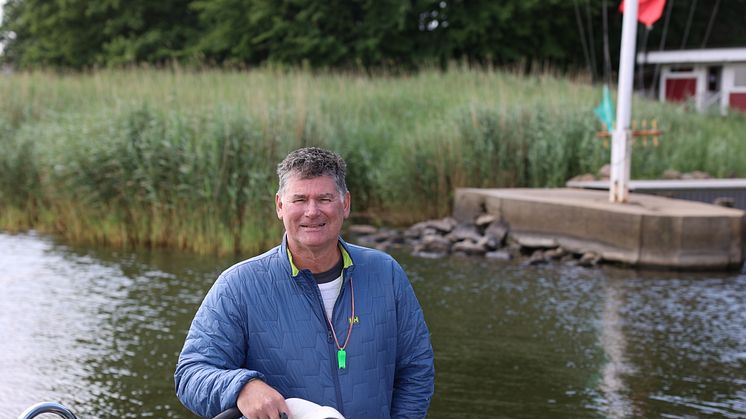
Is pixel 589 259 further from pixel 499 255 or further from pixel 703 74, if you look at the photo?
pixel 703 74

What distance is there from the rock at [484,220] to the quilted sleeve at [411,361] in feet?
34.4

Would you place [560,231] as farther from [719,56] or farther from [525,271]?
[719,56]

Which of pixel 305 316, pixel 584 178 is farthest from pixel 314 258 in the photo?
pixel 584 178

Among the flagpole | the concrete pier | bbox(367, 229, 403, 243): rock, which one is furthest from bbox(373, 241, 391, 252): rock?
the flagpole

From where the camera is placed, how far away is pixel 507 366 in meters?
7.66

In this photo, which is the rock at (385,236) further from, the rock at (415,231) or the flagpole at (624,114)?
the flagpole at (624,114)

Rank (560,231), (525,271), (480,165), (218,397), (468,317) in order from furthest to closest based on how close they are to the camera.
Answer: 1. (480,165)
2. (560,231)
3. (525,271)
4. (468,317)
5. (218,397)

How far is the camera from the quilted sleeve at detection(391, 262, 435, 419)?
353 centimetres

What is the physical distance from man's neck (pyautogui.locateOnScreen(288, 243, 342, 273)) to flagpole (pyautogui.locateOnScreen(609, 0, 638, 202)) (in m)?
Result: 10.2

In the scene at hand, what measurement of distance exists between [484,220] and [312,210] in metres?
10.9

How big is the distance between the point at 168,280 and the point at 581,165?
295 inches

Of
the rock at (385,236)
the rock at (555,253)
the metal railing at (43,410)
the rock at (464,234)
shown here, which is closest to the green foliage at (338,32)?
the rock at (385,236)

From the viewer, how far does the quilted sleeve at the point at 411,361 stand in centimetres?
353

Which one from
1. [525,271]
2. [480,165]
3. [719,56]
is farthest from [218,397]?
[719,56]
